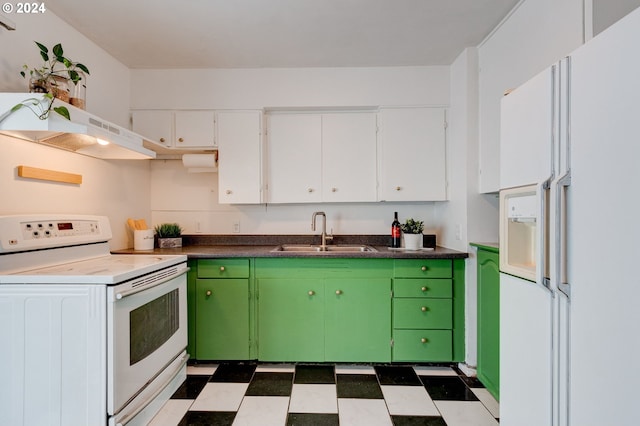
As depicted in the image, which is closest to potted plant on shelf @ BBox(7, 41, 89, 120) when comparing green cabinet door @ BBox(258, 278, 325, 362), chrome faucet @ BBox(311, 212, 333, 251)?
green cabinet door @ BBox(258, 278, 325, 362)

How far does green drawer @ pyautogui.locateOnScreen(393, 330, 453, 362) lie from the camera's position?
2.30 m

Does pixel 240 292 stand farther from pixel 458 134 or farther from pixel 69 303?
pixel 458 134

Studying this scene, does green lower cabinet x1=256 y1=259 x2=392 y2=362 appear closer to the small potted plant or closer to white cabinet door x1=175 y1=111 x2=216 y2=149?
the small potted plant

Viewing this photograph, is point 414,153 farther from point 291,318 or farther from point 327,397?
point 327,397

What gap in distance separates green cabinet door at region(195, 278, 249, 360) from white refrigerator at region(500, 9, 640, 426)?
5.58 ft

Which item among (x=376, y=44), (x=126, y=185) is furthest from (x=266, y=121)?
(x=126, y=185)

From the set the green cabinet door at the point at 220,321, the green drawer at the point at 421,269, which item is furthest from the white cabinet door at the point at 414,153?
the green cabinet door at the point at 220,321

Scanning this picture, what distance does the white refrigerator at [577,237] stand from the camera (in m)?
0.80

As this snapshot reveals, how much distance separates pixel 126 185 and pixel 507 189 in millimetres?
2662

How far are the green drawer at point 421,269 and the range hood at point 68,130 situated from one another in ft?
6.21

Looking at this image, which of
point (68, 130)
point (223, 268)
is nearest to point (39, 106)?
point (68, 130)

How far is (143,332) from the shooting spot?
1688 mm

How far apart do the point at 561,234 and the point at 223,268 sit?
2015mm

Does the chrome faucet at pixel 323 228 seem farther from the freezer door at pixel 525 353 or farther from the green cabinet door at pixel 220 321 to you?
the freezer door at pixel 525 353
